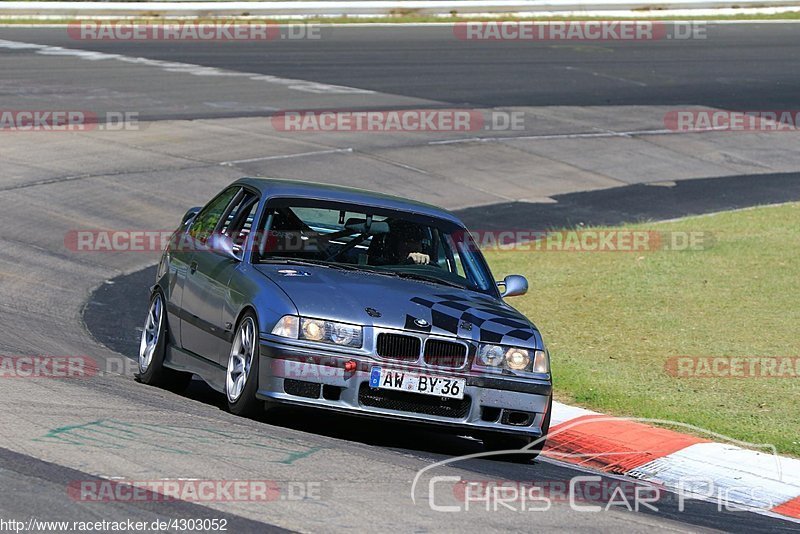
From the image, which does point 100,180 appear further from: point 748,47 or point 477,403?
point 748,47

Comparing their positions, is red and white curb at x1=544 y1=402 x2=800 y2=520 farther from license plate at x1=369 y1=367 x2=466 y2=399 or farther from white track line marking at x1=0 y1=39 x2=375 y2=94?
white track line marking at x1=0 y1=39 x2=375 y2=94

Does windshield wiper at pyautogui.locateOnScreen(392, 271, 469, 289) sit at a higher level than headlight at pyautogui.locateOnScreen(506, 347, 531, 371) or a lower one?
higher

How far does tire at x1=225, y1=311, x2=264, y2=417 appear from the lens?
7.94 meters

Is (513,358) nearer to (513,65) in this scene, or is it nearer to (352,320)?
(352,320)

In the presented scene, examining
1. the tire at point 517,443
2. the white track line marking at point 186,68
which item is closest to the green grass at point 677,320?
the tire at point 517,443

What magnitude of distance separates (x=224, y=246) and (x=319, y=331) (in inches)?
54.1

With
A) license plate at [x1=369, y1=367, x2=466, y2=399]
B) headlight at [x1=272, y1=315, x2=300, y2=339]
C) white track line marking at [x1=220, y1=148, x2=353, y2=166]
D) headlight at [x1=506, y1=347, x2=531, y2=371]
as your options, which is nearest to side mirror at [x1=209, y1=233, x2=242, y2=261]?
headlight at [x1=272, y1=315, x2=300, y2=339]

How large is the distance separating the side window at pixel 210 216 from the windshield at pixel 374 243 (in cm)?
71

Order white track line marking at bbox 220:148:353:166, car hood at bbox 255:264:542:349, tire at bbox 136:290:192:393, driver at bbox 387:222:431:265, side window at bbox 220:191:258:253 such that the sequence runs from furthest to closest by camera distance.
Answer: white track line marking at bbox 220:148:353:166
tire at bbox 136:290:192:393
side window at bbox 220:191:258:253
driver at bbox 387:222:431:265
car hood at bbox 255:264:542:349

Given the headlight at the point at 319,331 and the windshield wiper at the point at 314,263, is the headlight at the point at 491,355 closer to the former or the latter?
the headlight at the point at 319,331

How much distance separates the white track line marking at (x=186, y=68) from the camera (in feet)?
88.9

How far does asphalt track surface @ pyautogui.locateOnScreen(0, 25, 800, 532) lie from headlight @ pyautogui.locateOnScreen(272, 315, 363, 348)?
55 cm

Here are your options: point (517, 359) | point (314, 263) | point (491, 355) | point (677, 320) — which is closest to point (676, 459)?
point (517, 359)

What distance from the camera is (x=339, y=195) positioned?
941cm
